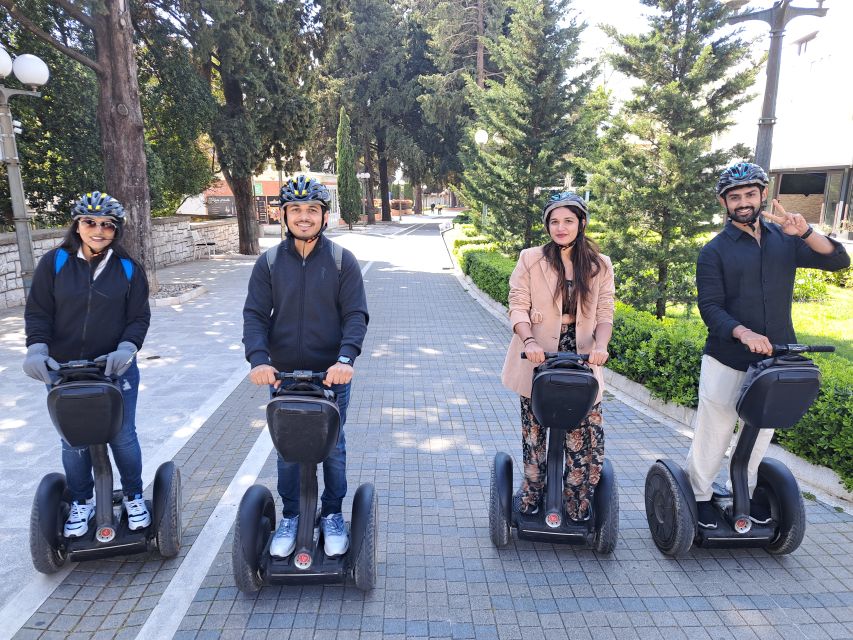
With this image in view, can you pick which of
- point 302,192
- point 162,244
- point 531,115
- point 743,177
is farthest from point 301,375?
point 162,244

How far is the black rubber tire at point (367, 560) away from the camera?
2871mm

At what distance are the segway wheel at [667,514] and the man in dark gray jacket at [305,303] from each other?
6.19 ft

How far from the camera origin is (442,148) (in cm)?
3775

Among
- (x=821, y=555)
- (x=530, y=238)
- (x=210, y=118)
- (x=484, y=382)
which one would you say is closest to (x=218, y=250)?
(x=210, y=118)

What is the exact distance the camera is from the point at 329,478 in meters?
3.04

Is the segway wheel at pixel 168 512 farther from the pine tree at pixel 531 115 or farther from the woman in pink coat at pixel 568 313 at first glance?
the pine tree at pixel 531 115

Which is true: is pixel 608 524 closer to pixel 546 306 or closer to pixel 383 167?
pixel 546 306

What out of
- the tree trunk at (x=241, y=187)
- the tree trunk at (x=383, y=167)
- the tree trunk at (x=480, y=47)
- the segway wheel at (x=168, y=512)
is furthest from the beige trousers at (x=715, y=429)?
the tree trunk at (x=383, y=167)

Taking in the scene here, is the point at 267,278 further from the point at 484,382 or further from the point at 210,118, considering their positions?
the point at 210,118

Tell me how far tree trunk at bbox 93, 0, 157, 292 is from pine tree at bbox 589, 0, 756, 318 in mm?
8573

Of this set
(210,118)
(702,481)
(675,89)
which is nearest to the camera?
(702,481)

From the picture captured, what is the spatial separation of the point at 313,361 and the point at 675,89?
6894mm

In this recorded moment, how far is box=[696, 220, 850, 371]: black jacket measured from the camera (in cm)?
300

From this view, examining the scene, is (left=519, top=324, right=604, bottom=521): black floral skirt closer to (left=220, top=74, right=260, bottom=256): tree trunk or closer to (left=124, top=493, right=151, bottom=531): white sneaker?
(left=124, top=493, right=151, bottom=531): white sneaker
